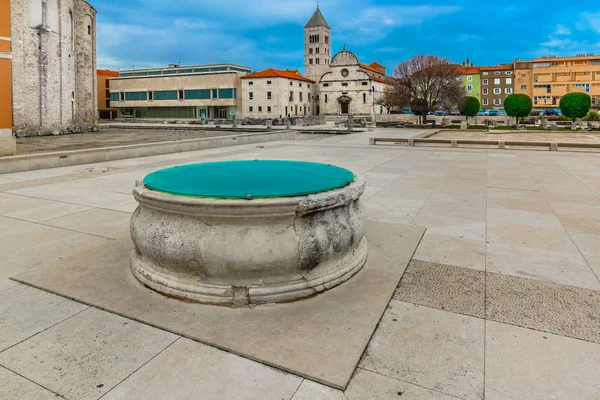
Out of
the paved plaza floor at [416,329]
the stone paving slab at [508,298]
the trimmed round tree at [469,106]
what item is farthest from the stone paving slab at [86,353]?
the trimmed round tree at [469,106]

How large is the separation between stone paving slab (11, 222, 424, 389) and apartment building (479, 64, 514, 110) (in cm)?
11454

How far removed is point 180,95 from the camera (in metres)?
81.0

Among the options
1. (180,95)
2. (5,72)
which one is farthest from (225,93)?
(5,72)

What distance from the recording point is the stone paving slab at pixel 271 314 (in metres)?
3.10

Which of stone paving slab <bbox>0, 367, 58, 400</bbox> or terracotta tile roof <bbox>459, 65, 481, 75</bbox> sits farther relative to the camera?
terracotta tile roof <bbox>459, 65, 481, 75</bbox>

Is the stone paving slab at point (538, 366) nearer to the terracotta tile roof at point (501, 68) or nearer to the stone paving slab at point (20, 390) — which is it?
the stone paving slab at point (20, 390)

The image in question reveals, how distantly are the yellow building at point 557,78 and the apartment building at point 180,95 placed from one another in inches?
2668

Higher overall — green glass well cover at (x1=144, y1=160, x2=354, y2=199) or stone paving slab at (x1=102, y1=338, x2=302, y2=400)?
green glass well cover at (x1=144, y1=160, x2=354, y2=199)

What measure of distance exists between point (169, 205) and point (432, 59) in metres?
63.8

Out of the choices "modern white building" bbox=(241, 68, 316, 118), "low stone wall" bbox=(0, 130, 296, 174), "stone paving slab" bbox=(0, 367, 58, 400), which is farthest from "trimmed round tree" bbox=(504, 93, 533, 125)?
"stone paving slab" bbox=(0, 367, 58, 400)

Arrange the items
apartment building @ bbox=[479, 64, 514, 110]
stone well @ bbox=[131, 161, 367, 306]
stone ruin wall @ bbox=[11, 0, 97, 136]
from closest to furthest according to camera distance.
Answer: stone well @ bbox=[131, 161, 367, 306] → stone ruin wall @ bbox=[11, 0, 97, 136] → apartment building @ bbox=[479, 64, 514, 110]

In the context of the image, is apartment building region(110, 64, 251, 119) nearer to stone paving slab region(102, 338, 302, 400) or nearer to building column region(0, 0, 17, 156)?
building column region(0, 0, 17, 156)

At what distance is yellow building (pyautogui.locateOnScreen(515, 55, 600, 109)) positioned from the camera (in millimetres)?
91125

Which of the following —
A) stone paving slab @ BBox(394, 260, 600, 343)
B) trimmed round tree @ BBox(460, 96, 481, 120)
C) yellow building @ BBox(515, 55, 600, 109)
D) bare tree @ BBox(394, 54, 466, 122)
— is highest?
yellow building @ BBox(515, 55, 600, 109)
